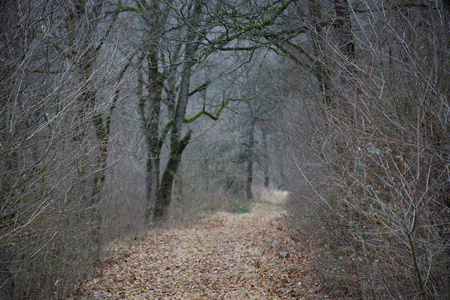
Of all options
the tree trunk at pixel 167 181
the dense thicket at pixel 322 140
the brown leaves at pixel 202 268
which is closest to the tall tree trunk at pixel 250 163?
the tree trunk at pixel 167 181

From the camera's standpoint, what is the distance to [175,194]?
13930mm

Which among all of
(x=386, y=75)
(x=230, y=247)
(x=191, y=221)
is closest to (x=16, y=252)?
(x=386, y=75)

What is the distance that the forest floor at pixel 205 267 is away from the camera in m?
5.84

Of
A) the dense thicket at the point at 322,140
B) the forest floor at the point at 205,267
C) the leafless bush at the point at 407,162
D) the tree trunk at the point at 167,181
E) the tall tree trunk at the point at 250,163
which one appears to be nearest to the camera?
the leafless bush at the point at 407,162

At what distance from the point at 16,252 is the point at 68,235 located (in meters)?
1.14

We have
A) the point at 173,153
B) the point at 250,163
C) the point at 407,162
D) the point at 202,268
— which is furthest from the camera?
the point at 250,163

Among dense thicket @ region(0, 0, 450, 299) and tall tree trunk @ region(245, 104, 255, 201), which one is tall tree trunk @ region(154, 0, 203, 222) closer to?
dense thicket @ region(0, 0, 450, 299)

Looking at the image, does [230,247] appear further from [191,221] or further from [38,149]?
[38,149]

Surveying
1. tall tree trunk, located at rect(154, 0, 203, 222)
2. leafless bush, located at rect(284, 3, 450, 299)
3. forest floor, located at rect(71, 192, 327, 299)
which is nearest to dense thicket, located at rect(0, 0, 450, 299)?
leafless bush, located at rect(284, 3, 450, 299)

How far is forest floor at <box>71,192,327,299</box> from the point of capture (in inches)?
230

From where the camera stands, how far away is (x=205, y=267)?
7.34 m

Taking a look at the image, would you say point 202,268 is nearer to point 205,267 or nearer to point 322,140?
point 205,267

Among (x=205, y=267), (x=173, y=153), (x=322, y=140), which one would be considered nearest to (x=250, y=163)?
(x=173, y=153)

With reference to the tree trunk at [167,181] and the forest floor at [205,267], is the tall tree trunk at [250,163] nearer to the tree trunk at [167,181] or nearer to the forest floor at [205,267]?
the tree trunk at [167,181]
